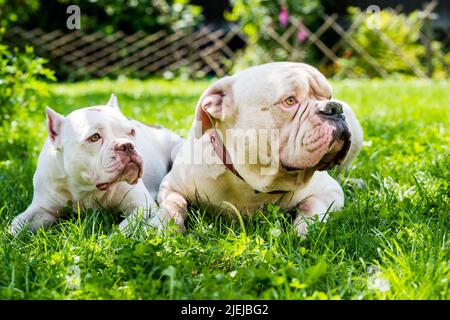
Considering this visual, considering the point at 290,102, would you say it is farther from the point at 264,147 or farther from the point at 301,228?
the point at 301,228

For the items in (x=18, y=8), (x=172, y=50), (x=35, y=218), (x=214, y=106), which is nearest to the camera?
(x=214, y=106)

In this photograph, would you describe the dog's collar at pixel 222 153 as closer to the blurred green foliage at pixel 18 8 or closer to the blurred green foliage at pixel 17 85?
the blurred green foliage at pixel 17 85

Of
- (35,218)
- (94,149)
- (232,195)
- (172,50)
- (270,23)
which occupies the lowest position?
(172,50)

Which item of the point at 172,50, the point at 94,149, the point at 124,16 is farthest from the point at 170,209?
the point at 124,16

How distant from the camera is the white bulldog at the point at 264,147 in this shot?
2.76m

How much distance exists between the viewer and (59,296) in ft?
6.98


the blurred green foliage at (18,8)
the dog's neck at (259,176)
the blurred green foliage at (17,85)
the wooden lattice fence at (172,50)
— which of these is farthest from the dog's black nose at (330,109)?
the blurred green foliage at (18,8)

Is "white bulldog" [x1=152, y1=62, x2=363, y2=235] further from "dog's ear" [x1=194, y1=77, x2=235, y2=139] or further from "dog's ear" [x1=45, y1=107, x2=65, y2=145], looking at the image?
"dog's ear" [x1=45, y1=107, x2=65, y2=145]

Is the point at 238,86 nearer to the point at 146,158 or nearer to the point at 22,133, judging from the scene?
the point at 146,158

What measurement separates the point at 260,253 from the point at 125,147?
947 millimetres

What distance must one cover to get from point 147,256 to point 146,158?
1.42 m

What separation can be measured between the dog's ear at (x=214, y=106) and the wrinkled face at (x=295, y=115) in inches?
2.2

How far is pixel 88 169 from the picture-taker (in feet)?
10.1
